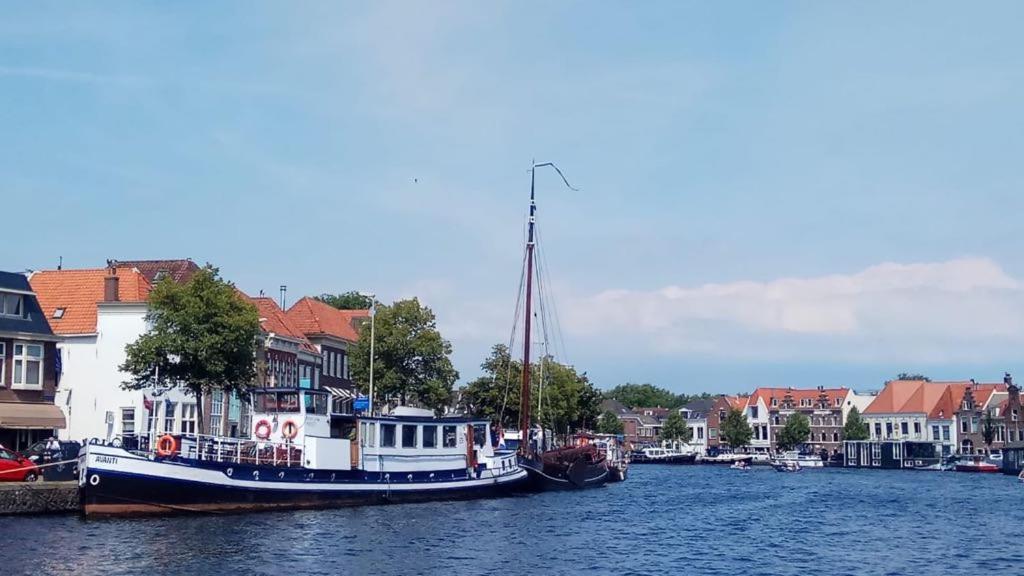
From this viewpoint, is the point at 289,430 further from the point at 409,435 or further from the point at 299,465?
the point at 409,435

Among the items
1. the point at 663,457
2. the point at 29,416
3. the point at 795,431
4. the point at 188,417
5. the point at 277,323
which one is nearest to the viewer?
the point at 29,416

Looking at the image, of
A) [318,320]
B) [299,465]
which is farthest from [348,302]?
[299,465]

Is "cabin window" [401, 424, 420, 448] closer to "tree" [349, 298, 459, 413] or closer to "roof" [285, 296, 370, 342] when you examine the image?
"tree" [349, 298, 459, 413]

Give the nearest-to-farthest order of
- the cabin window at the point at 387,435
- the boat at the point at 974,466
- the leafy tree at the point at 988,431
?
1. the cabin window at the point at 387,435
2. the boat at the point at 974,466
3. the leafy tree at the point at 988,431

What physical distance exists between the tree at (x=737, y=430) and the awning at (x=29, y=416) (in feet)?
458

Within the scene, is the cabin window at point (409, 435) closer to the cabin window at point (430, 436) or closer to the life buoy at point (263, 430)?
the cabin window at point (430, 436)

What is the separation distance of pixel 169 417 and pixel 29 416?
43.5 ft

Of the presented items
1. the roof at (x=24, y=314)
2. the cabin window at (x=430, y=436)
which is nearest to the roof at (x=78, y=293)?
the roof at (x=24, y=314)

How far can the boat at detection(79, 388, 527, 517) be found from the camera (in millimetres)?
46031

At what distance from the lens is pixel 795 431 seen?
7224 inches

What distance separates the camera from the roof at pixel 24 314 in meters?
61.8

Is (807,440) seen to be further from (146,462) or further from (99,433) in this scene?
(146,462)

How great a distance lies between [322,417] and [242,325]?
779 cm

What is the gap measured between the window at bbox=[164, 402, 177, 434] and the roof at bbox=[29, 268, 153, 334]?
6791 mm
